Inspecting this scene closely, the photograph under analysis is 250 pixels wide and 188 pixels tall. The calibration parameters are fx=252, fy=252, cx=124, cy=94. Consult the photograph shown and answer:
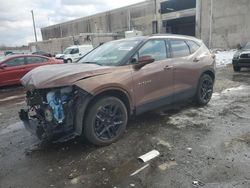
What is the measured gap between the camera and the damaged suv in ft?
12.2

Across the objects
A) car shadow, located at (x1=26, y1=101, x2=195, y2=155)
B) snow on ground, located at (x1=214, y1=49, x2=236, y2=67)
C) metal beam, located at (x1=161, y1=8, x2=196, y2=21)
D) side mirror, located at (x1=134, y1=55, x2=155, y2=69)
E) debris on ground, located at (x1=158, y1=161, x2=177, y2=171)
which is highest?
metal beam, located at (x1=161, y1=8, x2=196, y2=21)

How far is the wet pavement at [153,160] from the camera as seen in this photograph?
10.2ft

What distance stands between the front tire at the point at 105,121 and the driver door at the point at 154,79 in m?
0.43

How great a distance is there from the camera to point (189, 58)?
5574 mm

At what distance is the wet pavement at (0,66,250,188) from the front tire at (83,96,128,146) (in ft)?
0.54

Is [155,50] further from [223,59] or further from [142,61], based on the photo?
[223,59]

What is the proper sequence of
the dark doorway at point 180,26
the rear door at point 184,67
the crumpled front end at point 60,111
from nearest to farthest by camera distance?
the crumpled front end at point 60,111 < the rear door at point 184,67 < the dark doorway at point 180,26

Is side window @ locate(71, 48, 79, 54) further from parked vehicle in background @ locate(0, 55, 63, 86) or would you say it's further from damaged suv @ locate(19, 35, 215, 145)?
damaged suv @ locate(19, 35, 215, 145)

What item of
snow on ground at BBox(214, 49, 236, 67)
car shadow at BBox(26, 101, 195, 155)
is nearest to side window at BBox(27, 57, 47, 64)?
car shadow at BBox(26, 101, 195, 155)

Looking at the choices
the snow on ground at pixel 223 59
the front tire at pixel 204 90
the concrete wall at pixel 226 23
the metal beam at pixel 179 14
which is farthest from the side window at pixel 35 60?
the metal beam at pixel 179 14

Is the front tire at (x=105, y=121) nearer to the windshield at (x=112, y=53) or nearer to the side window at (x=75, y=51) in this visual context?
the windshield at (x=112, y=53)

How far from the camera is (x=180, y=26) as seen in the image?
4322 centimetres

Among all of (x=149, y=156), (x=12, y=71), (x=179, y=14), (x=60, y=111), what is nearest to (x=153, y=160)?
(x=149, y=156)

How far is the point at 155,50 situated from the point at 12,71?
7715 millimetres
